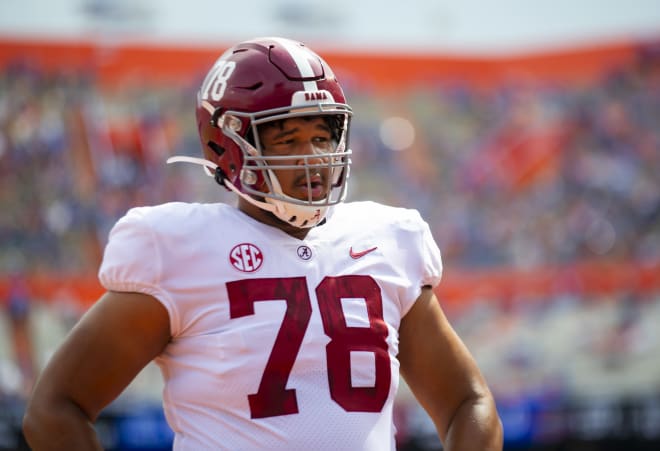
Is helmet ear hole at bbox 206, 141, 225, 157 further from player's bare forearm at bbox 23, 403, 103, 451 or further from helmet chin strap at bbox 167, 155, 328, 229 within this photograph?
player's bare forearm at bbox 23, 403, 103, 451

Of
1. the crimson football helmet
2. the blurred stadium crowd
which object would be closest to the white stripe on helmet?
the crimson football helmet

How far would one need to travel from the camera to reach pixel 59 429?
1617mm

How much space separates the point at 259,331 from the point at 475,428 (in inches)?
19.8

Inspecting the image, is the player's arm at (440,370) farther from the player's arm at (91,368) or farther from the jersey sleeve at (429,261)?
the player's arm at (91,368)

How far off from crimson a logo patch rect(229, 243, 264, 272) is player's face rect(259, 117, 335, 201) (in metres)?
0.13

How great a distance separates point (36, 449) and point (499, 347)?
20.3 feet

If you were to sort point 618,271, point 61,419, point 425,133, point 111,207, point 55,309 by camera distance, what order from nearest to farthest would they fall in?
point 61,419 → point 55,309 → point 111,207 → point 618,271 → point 425,133

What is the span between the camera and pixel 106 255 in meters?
1.73

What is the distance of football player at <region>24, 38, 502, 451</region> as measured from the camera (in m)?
1.67

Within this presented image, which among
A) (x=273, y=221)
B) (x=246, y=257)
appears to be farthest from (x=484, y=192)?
(x=246, y=257)

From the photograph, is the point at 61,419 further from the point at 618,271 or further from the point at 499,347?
the point at 618,271

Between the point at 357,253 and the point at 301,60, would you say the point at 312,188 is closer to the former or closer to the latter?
the point at 357,253

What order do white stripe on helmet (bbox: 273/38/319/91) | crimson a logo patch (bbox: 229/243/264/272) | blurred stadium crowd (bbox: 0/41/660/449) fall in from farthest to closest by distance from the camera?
blurred stadium crowd (bbox: 0/41/660/449) < white stripe on helmet (bbox: 273/38/319/91) < crimson a logo patch (bbox: 229/243/264/272)

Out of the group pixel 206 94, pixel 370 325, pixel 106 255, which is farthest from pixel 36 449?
pixel 206 94
